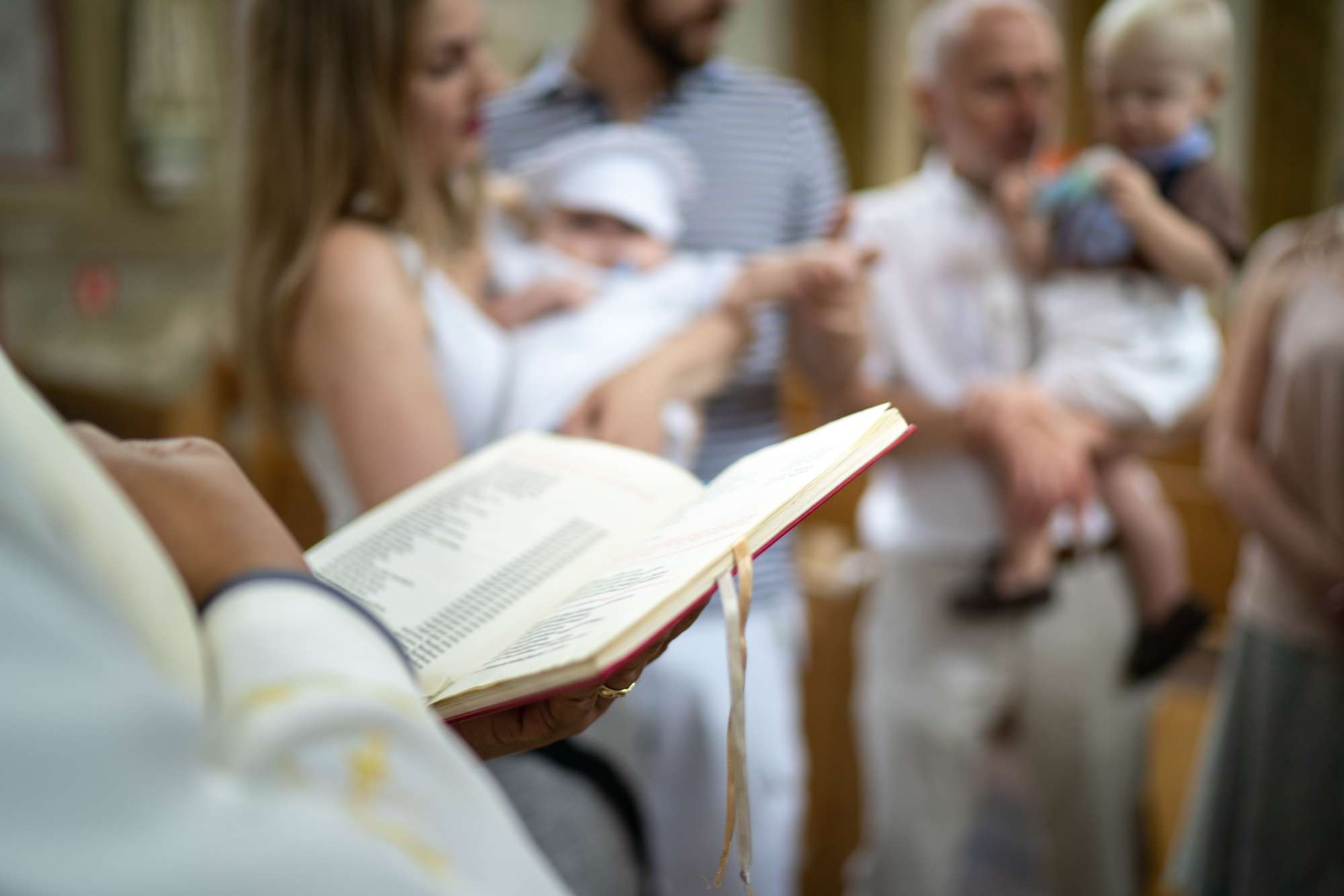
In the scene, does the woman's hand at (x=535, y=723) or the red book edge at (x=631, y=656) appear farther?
the woman's hand at (x=535, y=723)

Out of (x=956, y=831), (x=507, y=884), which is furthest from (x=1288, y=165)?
(x=507, y=884)

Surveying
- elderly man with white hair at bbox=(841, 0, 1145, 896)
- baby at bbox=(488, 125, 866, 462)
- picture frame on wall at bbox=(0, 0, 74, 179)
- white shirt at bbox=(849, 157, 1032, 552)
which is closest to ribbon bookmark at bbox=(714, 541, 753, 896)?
baby at bbox=(488, 125, 866, 462)

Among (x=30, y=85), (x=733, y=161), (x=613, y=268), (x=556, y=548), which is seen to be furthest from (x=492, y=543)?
(x=30, y=85)

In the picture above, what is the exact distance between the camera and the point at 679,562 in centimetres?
50

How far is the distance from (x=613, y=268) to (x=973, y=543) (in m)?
0.93

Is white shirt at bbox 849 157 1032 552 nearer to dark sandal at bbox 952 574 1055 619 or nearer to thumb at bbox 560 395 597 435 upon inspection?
dark sandal at bbox 952 574 1055 619

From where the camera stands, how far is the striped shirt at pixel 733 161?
5.96 feet

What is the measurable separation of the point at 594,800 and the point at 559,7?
5.31m

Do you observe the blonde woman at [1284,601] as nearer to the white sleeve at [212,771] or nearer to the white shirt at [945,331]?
the white shirt at [945,331]

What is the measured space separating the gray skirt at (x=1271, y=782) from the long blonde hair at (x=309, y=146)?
1526mm

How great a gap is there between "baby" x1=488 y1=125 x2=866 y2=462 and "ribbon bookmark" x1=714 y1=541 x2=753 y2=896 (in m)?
0.88

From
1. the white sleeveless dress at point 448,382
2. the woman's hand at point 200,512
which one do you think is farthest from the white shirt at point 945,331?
the woman's hand at point 200,512

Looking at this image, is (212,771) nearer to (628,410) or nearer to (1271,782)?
(628,410)

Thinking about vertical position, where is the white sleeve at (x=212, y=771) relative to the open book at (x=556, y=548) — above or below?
above
